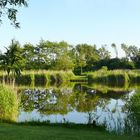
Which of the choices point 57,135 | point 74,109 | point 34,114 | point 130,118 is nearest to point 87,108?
point 74,109

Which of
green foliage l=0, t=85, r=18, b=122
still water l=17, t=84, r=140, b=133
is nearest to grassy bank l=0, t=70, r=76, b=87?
still water l=17, t=84, r=140, b=133

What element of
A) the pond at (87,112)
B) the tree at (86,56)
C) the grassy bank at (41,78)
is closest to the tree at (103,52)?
the tree at (86,56)

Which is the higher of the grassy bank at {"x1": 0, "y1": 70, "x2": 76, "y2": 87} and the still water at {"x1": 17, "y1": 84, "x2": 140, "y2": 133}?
the grassy bank at {"x1": 0, "y1": 70, "x2": 76, "y2": 87}

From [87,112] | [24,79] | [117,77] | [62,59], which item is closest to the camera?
[87,112]

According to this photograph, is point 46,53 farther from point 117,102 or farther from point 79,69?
point 117,102

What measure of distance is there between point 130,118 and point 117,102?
1107cm

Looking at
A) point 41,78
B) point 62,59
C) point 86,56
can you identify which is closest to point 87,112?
point 41,78

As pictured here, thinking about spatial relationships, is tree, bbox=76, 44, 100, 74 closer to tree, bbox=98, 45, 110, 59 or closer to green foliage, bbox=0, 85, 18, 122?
tree, bbox=98, 45, 110, 59

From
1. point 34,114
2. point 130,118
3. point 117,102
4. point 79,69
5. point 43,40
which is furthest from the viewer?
point 79,69

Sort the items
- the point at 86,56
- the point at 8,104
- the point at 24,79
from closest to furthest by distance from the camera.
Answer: the point at 8,104 → the point at 24,79 → the point at 86,56

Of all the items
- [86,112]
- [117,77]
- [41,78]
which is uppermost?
[117,77]

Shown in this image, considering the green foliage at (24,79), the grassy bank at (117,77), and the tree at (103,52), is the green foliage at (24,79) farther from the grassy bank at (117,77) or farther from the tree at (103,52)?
the tree at (103,52)

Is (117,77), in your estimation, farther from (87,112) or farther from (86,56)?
(86,56)

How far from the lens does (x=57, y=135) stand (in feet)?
33.4
